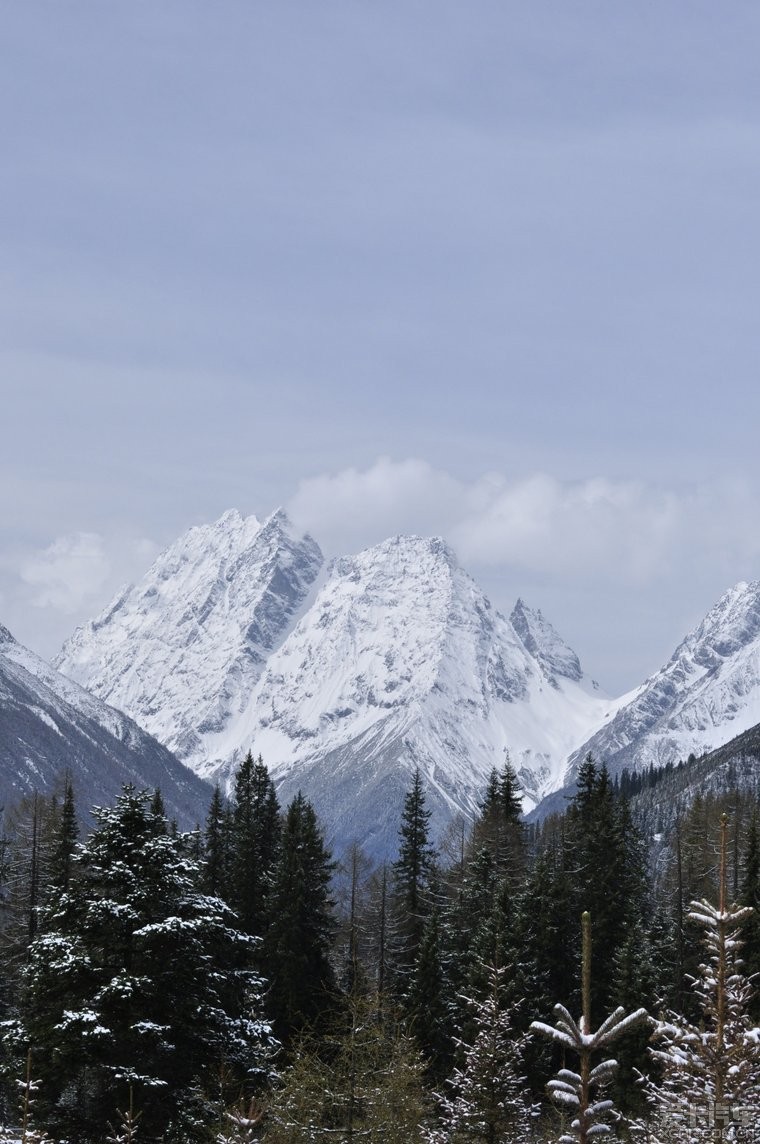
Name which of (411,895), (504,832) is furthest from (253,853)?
(504,832)

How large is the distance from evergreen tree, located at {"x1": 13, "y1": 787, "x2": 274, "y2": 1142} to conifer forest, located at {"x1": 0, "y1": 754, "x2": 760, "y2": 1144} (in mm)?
84

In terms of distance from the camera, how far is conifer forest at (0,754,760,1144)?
30938 millimetres

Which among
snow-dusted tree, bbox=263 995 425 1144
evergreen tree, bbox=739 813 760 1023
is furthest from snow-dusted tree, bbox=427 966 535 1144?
evergreen tree, bbox=739 813 760 1023

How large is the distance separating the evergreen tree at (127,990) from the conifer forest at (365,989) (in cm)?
8

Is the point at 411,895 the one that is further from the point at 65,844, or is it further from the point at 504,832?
the point at 65,844

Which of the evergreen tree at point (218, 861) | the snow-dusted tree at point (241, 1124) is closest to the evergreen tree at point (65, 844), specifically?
the evergreen tree at point (218, 861)

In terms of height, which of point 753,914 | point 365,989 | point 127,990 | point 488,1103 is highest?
point 753,914

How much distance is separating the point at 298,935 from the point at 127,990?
34586mm

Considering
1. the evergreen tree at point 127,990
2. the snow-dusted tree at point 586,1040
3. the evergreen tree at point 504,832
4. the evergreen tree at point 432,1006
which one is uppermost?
the evergreen tree at point 504,832

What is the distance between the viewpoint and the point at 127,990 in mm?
44188

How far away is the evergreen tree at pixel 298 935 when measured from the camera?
76.1 metres

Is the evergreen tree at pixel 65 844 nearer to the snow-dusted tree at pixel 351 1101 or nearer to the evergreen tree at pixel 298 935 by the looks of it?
the evergreen tree at pixel 298 935

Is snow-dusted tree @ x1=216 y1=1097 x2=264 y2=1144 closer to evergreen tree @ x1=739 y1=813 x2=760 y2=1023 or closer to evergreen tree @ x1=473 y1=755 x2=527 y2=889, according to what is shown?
evergreen tree @ x1=739 y1=813 x2=760 y2=1023

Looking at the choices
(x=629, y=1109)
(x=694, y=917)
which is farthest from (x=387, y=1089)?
(x=629, y=1109)
